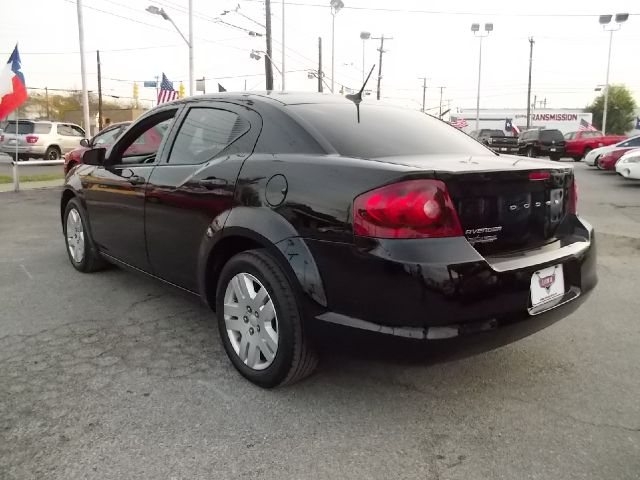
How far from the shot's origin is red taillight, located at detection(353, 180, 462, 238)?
2.29 m

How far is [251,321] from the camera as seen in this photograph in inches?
113

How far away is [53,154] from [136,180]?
21.5 metres

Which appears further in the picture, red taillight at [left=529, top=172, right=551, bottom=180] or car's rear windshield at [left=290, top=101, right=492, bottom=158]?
car's rear windshield at [left=290, top=101, right=492, bottom=158]

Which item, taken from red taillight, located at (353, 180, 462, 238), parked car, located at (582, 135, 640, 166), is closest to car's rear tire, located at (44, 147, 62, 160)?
parked car, located at (582, 135, 640, 166)

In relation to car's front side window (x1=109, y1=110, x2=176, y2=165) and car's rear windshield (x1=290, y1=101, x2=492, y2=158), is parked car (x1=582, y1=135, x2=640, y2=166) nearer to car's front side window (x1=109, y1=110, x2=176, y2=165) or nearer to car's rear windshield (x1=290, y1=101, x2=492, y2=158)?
car's rear windshield (x1=290, y1=101, x2=492, y2=158)

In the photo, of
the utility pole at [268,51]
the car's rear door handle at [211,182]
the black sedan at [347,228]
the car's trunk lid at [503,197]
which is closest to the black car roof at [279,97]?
the black sedan at [347,228]

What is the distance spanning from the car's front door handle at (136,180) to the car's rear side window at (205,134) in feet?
1.00

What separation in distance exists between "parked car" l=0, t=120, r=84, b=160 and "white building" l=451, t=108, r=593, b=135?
42.6 metres

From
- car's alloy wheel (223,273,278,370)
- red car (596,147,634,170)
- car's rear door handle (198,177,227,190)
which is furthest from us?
red car (596,147,634,170)

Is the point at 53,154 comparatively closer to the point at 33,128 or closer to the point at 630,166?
the point at 33,128

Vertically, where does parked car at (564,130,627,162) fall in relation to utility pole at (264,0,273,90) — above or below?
below

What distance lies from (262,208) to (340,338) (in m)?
0.78

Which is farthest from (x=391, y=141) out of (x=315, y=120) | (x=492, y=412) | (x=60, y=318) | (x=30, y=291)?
(x=30, y=291)

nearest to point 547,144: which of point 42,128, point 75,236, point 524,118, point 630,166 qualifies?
point 630,166
